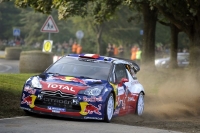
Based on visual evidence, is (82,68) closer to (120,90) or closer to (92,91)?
(120,90)

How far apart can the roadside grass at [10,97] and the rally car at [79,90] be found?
578 mm

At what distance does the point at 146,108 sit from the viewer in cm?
1744

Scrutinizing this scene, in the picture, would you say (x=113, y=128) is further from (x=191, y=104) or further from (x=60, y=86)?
(x=191, y=104)

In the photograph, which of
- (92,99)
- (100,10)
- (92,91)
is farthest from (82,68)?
(100,10)

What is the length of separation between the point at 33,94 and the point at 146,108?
18.5 ft

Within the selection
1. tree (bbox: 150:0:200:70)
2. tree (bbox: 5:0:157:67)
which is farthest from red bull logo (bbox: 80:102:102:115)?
tree (bbox: 5:0:157:67)

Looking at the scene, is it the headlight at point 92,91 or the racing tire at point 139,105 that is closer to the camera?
the headlight at point 92,91

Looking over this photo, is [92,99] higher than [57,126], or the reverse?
[92,99]

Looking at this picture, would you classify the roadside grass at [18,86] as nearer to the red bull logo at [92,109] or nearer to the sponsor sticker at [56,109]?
the sponsor sticker at [56,109]

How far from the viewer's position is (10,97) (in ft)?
51.8

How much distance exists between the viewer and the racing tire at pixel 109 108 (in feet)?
41.5

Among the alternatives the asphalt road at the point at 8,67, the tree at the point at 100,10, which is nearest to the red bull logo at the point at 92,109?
the tree at the point at 100,10

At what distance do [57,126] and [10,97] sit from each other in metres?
4.89

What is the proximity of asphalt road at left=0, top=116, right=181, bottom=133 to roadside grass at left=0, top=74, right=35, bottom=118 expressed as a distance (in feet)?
2.73
